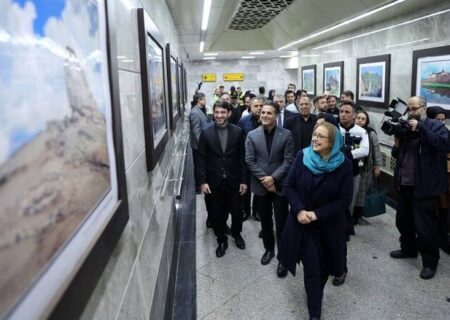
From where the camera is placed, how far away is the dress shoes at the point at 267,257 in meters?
3.94

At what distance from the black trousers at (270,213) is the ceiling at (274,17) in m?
3.07

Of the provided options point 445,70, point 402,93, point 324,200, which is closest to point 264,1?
point 402,93

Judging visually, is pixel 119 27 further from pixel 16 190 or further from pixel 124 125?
pixel 16 190

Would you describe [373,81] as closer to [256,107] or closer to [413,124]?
[256,107]

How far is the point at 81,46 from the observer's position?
3.35 ft

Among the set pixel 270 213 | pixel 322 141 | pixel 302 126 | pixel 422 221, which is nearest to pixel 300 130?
pixel 302 126

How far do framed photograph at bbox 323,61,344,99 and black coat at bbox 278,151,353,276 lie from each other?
591 cm

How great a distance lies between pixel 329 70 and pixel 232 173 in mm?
6013

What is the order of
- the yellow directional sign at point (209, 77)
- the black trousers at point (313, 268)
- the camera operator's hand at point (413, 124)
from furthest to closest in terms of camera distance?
the yellow directional sign at point (209, 77), the camera operator's hand at point (413, 124), the black trousers at point (313, 268)

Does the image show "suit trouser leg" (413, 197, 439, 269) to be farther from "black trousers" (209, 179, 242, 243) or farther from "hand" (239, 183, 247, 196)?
Result: "black trousers" (209, 179, 242, 243)

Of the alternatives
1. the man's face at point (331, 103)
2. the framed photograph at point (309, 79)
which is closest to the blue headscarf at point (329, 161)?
the man's face at point (331, 103)

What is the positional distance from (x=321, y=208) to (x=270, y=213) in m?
1.15

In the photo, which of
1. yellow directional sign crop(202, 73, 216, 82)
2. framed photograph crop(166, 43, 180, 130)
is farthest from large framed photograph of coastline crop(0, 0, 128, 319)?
yellow directional sign crop(202, 73, 216, 82)

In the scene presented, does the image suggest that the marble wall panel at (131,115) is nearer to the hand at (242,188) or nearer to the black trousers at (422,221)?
the hand at (242,188)
